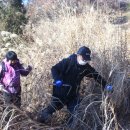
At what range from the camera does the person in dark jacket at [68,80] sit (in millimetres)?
5523

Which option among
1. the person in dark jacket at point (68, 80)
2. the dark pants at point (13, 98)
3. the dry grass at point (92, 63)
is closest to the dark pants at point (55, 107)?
the person in dark jacket at point (68, 80)

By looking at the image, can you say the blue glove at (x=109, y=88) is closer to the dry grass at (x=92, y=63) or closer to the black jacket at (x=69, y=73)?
the dry grass at (x=92, y=63)

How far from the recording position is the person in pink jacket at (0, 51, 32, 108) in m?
5.48

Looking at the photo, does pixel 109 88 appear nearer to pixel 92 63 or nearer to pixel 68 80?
pixel 68 80

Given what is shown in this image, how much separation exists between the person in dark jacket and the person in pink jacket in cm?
43

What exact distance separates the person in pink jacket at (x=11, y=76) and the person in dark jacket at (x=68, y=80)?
43cm

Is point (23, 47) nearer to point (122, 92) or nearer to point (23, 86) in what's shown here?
point (23, 86)

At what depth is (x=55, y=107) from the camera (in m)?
5.62

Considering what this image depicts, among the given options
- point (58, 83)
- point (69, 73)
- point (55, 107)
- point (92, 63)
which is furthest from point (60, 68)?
point (92, 63)

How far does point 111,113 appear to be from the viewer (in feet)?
17.9

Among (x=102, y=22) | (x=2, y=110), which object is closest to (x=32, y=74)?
(x=2, y=110)

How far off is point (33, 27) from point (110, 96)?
4348 mm

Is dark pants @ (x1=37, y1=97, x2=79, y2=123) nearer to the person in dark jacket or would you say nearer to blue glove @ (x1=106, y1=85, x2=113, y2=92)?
the person in dark jacket

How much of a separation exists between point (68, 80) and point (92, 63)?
1.30 metres
